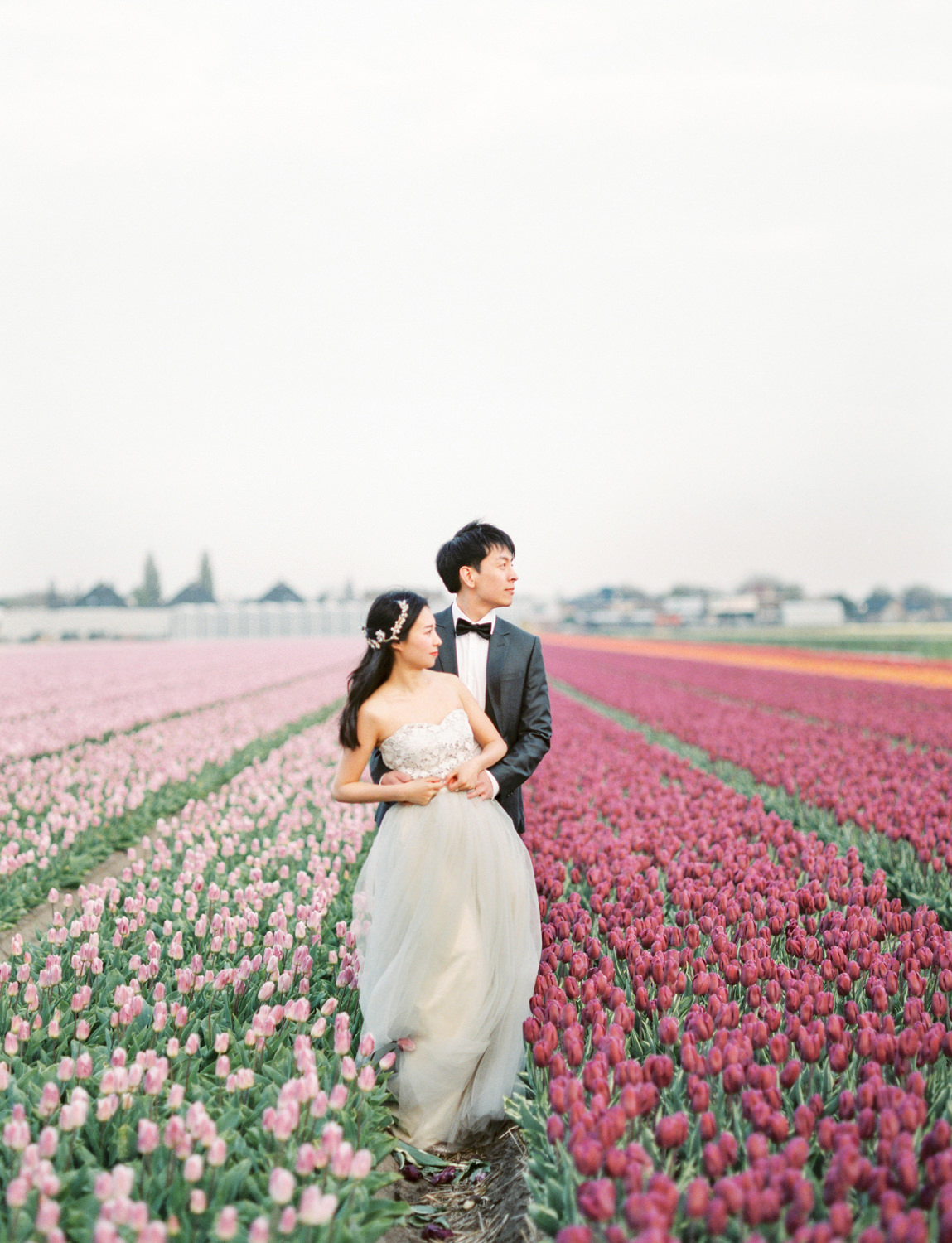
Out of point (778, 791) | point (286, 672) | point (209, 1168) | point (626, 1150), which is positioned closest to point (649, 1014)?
point (626, 1150)

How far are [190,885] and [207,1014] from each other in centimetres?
170

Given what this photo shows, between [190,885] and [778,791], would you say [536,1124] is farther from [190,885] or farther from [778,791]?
[778,791]

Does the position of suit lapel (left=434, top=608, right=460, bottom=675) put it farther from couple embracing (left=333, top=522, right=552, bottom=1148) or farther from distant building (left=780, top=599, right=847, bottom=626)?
distant building (left=780, top=599, right=847, bottom=626)

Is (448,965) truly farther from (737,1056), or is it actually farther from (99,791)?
(99,791)

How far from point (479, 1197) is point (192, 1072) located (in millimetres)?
1075

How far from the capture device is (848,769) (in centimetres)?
843

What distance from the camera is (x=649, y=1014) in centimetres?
336

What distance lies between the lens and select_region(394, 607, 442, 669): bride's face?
3.41 metres

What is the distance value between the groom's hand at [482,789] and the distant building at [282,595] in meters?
103

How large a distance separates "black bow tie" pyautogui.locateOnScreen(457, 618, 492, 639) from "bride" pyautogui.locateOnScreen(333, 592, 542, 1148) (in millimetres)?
312

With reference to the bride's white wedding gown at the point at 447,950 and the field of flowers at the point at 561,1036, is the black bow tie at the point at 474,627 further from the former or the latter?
the field of flowers at the point at 561,1036

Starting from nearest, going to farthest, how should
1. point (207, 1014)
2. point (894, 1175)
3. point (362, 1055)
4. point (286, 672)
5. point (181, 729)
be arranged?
point (894, 1175) → point (362, 1055) → point (207, 1014) → point (181, 729) → point (286, 672)

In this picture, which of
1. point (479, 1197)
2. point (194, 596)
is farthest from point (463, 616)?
point (194, 596)

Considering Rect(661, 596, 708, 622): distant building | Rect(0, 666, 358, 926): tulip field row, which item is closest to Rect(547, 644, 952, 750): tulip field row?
Rect(0, 666, 358, 926): tulip field row
